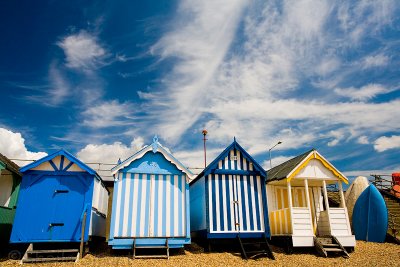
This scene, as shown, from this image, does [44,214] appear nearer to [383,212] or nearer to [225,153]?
[225,153]

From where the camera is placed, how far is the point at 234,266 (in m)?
10.9

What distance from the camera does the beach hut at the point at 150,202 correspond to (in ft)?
40.7

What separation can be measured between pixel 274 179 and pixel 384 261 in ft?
17.8

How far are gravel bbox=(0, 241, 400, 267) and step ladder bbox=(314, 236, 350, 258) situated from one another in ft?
0.89

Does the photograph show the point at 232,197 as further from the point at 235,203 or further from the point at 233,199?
the point at 235,203

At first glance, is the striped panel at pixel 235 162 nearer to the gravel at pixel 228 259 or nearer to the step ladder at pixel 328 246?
the gravel at pixel 228 259

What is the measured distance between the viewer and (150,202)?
511 inches

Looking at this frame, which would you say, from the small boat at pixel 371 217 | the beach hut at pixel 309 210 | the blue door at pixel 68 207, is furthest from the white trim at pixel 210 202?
the small boat at pixel 371 217

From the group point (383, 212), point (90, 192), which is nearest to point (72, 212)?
point (90, 192)

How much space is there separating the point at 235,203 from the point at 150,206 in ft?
12.3

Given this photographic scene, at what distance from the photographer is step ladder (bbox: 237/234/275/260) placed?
1234cm

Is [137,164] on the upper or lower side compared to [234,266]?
upper

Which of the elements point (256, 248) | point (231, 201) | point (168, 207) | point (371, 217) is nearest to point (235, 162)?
point (231, 201)

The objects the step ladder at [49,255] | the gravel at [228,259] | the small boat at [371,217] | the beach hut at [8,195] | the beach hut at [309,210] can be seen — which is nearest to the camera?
the step ladder at [49,255]
